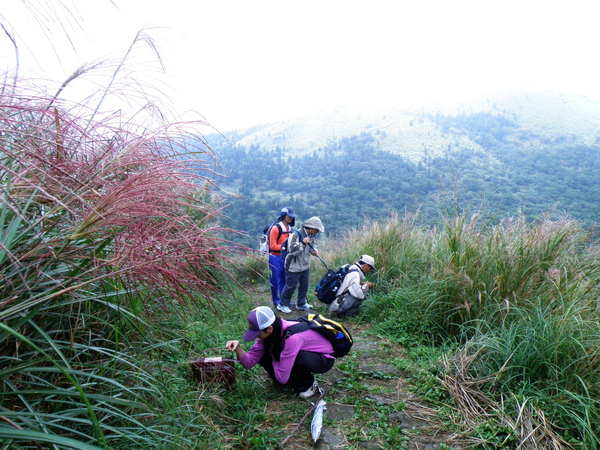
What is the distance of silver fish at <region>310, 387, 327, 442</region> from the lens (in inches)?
113

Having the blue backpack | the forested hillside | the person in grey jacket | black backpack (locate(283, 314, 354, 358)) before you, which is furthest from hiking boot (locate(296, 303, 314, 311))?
the forested hillside

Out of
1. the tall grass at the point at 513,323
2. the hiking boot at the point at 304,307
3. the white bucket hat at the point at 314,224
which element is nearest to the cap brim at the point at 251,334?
the tall grass at the point at 513,323

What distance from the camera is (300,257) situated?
6.73 meters

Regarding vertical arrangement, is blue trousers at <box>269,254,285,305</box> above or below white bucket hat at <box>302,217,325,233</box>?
below

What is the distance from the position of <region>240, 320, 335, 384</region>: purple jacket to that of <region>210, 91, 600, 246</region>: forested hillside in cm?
1800

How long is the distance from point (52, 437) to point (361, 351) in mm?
3918

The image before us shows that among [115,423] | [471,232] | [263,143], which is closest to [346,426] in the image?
[115,423]

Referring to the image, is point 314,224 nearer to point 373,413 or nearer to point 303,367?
point 303,367

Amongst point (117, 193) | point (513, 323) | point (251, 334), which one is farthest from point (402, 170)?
point (117, 193)

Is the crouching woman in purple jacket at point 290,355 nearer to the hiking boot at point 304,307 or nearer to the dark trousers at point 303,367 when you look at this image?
the dark trousers at point 303,367

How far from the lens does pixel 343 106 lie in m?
83.2

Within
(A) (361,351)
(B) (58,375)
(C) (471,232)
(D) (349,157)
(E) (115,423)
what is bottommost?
(D) (349,157)

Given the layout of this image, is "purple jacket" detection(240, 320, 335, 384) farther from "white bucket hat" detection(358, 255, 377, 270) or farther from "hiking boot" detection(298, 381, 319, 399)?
"white bucket hat" detection(358, 255, 377, 270)

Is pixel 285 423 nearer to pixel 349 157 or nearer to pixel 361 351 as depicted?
pixel 361 351
